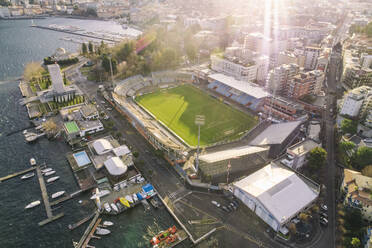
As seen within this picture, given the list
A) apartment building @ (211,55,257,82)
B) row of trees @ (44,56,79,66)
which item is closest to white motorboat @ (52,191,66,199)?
apartment building @ (211,55,257,82)

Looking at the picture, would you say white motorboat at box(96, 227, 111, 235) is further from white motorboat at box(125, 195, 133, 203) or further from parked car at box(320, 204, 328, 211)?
parked car at box(320, 204, 328, 211)

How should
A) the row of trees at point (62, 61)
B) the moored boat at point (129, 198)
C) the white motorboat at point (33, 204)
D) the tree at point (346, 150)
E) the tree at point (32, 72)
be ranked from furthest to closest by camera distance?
the row of trees at point (62, 61), the tree at point (32, 72), the tree at point (346, 150), the moored boat at point (129, 198), the white motorboat at point (33, 204)

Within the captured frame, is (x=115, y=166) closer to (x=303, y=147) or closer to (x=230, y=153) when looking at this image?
(x=230, y=153)

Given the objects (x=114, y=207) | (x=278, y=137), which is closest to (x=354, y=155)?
(x=278, y=137)

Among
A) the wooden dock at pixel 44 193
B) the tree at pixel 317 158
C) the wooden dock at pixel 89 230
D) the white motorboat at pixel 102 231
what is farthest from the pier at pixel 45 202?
the tree at pixel 317 158

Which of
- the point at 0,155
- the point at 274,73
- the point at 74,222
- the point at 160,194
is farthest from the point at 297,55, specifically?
the point at 0,155

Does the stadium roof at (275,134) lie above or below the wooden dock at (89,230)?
above

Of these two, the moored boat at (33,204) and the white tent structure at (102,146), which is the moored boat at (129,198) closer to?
the white tent structure at (102,146)
